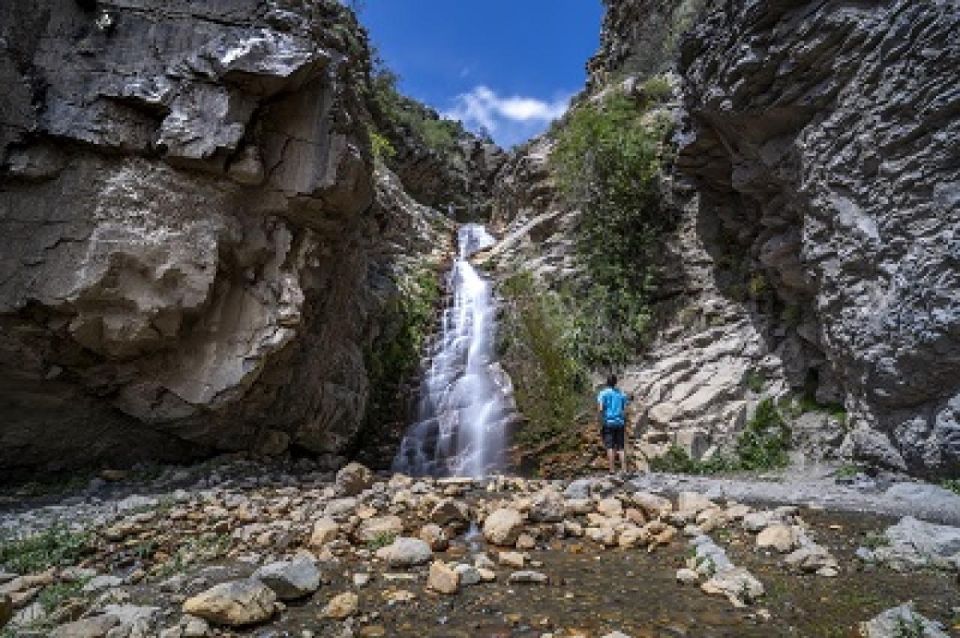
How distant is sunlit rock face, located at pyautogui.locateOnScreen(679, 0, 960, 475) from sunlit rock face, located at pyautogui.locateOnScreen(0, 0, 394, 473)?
8035 mm

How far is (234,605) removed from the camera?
3.94 metres

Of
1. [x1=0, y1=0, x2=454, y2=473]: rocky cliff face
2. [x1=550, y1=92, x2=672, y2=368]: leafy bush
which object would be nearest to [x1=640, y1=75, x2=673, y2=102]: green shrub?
[x1=550, y1=92, x2=672, y2=368]: leafy bush

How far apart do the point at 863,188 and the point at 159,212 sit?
436 inches

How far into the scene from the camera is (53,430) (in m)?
9.28

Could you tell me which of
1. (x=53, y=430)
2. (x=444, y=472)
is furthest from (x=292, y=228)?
(x=444, y=472)

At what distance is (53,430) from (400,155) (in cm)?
2265

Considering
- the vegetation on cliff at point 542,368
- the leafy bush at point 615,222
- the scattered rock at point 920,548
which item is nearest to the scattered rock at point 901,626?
the scattered rock at point 920,548

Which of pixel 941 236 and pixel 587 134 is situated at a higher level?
pixel 587 134

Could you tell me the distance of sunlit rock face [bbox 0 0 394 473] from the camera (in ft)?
27.6

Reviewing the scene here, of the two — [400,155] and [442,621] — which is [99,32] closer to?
[442,621]

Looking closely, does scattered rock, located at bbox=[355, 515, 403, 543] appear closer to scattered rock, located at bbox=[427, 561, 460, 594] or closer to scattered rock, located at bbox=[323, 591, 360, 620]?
scattered rock, located at bbox=[427, 561, 460, 594]

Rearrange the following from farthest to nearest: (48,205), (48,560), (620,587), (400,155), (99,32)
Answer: (400,155)
(99,32)
(48,205)
(48,560)
(620,587)

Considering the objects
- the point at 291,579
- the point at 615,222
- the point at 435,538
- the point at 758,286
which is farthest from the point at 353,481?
the point at 615,222

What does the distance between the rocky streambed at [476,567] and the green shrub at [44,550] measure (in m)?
0.02
